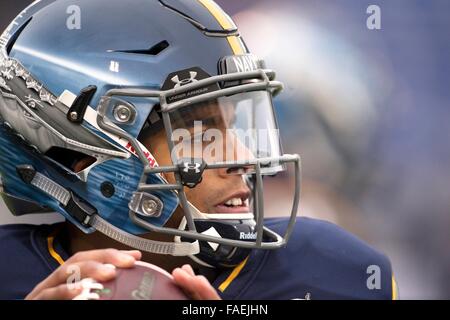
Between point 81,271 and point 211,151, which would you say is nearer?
point 81,271

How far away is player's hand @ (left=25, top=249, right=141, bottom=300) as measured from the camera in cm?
125

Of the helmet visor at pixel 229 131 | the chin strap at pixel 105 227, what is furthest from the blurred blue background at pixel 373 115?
the chin strap at pixel 105 227

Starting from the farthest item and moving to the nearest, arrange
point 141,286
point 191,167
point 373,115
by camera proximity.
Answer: point 373,115 < point 191,167 < point 141,286

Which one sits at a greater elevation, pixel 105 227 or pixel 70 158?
pixel 70 158

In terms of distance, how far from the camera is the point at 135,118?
4.78ft

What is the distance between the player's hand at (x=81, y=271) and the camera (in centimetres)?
125

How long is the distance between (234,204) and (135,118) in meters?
0.24

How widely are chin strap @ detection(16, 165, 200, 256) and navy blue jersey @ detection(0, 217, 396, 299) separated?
4.0 inches

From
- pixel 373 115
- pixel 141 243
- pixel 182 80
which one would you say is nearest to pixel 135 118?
pixel 182 80

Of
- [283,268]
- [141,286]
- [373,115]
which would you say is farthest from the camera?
[373,115]

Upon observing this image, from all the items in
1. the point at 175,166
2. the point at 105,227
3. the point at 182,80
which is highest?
the point at 182,80

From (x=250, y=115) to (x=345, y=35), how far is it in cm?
94

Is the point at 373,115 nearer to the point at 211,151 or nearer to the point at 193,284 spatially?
the point at 211,151
